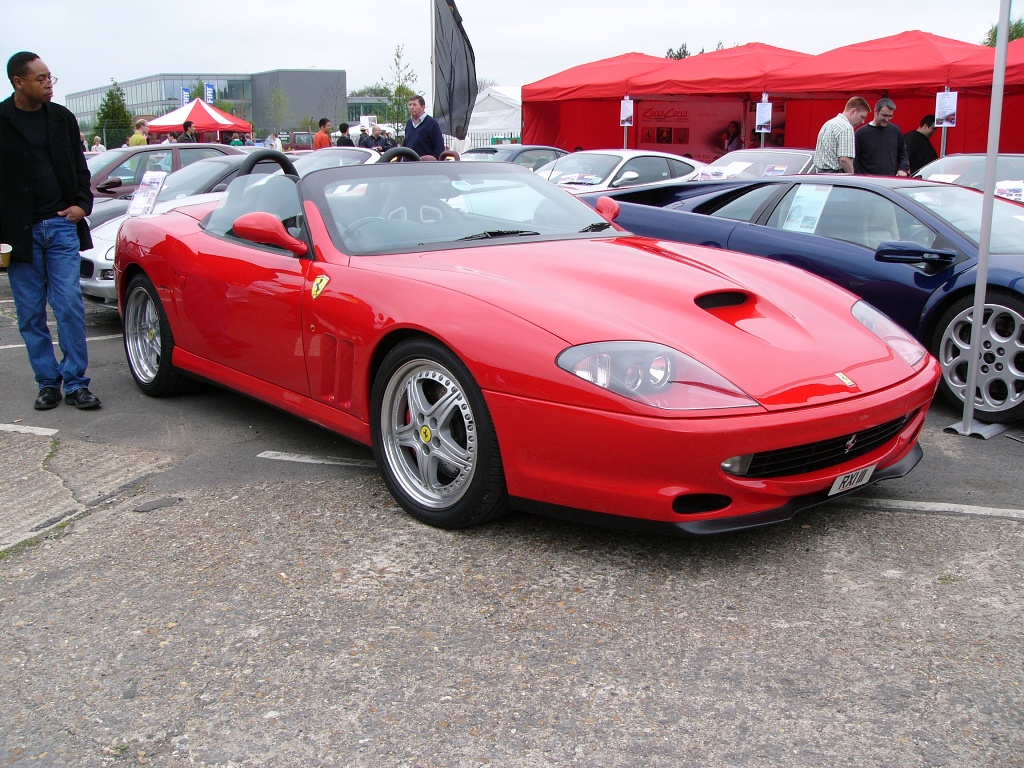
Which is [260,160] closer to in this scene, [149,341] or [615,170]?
[149,341]

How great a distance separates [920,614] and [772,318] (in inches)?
42.5

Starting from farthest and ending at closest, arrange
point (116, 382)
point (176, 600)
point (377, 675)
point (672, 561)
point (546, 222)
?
point (116, 382) → point (546, 222) → point (672, 561) → point (176, 600) → point (377, 675)

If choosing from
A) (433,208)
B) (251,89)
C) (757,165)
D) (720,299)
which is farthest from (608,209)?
(251,89)

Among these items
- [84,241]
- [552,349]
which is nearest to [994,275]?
[552,349]

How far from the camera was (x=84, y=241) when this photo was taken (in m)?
5.09

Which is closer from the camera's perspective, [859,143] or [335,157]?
[859,143]

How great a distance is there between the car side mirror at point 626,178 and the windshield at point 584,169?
14 centimetres

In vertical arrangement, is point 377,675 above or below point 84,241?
below

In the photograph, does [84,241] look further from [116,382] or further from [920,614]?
[920,614]

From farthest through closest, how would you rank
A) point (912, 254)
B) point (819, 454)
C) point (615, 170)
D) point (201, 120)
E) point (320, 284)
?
1. point (201, 120)
2. point (615, 170)
3. point (912, 254)
4. point (320, 284)
5. point (819, 454)

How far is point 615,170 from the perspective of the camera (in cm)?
1222

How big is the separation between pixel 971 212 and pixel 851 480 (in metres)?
2.83

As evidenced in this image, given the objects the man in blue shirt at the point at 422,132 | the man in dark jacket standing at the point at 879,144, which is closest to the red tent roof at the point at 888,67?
the man in dark jacket standing at the point at 879,144

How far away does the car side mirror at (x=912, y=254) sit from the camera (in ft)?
15.5
